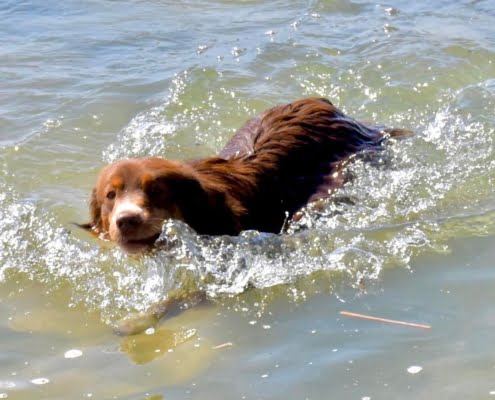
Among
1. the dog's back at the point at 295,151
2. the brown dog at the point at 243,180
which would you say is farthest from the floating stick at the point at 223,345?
the dog's back at the point at 295,151

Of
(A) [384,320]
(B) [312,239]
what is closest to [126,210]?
(B) [312,239]

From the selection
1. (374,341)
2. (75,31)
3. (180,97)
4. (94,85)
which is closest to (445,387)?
(374,341)

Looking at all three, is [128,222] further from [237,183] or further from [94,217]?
[237,183]

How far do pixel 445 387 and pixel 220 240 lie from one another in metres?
2.48

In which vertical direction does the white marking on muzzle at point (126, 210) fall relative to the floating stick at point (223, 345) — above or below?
above

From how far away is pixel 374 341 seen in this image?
494 cm

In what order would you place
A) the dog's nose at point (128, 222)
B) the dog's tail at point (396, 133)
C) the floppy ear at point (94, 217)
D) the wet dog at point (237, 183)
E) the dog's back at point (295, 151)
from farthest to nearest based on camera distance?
the dog's tail at point (396, 133) → the dog's back at point (295, 151) → the floppy ear at point (94, 217) → the wet dog at point (237, 183) → the dog's nose at point (128, 222)

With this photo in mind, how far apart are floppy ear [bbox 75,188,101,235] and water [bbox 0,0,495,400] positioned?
0.17m

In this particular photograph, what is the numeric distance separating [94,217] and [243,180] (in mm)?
1140

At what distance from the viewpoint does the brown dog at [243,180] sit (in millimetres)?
6152

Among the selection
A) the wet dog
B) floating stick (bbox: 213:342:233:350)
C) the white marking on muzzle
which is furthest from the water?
the white marking on muzzle

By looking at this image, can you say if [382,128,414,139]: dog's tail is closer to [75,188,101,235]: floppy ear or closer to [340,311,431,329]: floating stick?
[75,188,101,235]: floppy ear

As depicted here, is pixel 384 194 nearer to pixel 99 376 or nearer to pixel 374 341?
pixel 374 341

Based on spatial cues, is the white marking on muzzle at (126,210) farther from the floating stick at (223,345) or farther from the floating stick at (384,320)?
the floating stick at (384,320)
